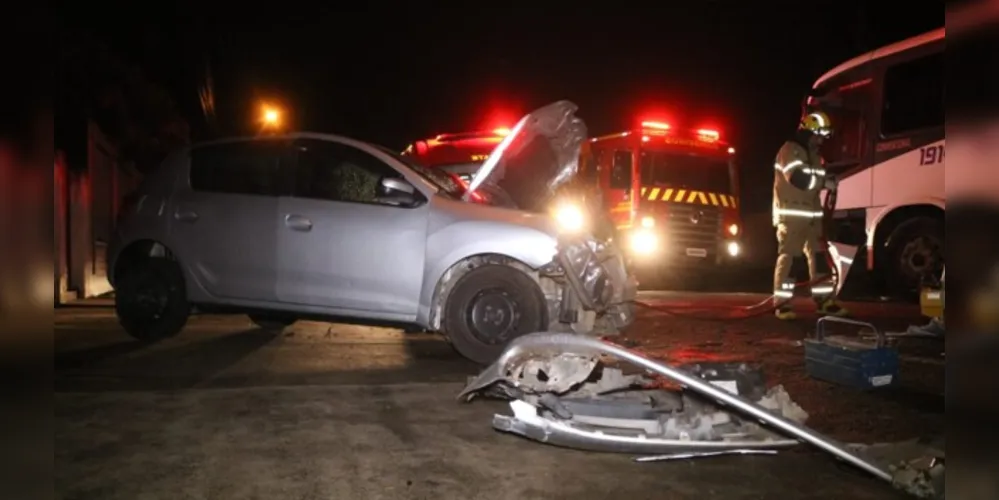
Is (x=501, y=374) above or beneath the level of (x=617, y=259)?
beneath

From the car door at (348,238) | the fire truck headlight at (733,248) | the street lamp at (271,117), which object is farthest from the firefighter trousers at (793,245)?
the street lamp at (271,117)

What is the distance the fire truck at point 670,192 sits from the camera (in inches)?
571

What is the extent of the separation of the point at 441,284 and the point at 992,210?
423 cm

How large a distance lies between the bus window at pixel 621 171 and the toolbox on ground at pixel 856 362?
31.3 feet

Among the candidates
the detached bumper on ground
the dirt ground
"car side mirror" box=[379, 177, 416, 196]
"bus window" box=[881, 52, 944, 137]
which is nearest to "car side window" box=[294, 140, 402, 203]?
"car side mirror" box=[379, 177, 416, 196]

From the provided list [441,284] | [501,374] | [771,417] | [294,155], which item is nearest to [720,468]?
[771,417]

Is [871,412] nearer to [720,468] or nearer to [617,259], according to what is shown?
[720,468]

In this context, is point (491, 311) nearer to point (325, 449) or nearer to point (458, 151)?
point (325, 449)

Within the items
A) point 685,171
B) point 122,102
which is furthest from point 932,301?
point 122,102

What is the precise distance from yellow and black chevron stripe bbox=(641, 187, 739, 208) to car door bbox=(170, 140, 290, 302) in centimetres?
932

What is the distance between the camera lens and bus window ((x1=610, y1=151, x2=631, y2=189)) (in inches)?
578

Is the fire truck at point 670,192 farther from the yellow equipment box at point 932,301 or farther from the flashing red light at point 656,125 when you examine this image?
the yellow equipment box at point 932,301

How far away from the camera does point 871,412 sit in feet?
14.8

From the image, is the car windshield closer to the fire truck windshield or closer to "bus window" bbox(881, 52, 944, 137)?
"bus window" bbox(881, 52, 944, 137)
